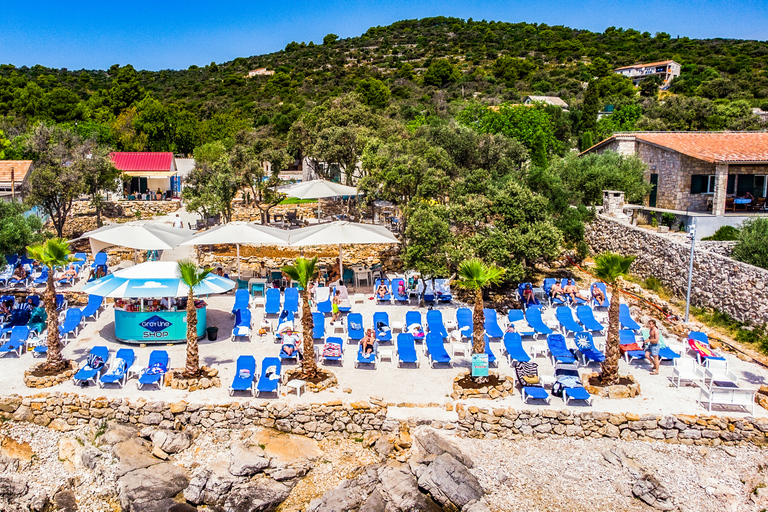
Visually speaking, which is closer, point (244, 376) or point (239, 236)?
point (244, 376)

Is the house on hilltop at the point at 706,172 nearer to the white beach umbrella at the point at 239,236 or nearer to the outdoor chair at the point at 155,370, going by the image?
the white beach umbrella at the point at 239,236

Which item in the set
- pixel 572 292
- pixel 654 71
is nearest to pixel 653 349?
pixel 572 292

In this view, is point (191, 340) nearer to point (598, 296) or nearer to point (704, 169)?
point (598, 296)

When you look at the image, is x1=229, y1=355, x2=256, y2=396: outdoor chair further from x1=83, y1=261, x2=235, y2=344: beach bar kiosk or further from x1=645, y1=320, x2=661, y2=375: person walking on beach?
x1=645, y1=320, x2=661, y2=375: person walking on beach

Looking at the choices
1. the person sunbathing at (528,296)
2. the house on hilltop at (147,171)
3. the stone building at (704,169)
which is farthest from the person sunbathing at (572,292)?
the house on hilltop at (147,171)

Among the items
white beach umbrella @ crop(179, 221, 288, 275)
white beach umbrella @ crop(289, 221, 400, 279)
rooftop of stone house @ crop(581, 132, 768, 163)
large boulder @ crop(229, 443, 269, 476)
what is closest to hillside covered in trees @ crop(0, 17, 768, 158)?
rooftop of stone house @ crop(581, 132, 768, 163)
